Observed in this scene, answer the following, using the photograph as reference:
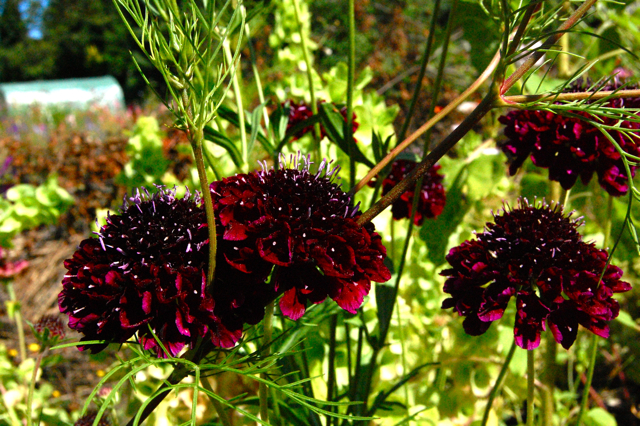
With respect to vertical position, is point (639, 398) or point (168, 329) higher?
point (168, 329)

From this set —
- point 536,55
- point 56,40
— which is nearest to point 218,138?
point 536,55

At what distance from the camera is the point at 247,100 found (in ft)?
3.82

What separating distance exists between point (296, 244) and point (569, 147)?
441 mm

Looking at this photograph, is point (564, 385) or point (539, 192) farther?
point (564, 385)

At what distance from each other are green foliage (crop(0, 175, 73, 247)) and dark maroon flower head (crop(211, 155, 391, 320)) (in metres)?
0.84

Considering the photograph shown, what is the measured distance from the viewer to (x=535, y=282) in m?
0.53

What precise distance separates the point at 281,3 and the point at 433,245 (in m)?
0.73

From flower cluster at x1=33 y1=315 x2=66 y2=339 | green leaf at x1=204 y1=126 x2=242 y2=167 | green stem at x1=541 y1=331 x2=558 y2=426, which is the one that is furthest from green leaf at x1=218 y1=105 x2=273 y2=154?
green stem at x1=541 y1=331 x2=558 y2=426

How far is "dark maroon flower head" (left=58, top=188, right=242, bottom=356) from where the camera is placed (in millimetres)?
416

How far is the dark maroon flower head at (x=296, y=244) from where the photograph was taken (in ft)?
1.37

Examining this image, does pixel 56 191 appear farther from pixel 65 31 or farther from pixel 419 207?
pixel 65 31

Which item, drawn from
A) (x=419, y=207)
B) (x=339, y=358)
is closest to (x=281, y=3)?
(x=419, y=207)

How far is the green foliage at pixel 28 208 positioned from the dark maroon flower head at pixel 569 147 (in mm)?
1002

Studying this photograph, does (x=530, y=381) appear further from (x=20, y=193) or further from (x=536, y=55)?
(x=20, y=193)
